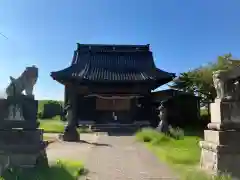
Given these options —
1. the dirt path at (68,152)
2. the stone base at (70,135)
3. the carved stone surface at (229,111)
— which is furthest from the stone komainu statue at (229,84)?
the stone base at (70,135)

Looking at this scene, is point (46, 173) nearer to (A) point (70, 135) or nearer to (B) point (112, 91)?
(A) point (70, 135)

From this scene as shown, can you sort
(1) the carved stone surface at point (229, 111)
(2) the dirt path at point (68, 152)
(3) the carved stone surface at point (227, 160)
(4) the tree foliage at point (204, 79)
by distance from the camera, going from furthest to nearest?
(4) the tree foliage at point (204, 79) < (2) the dirt path at point (68, 152) < (1) the carved stone surface at point (229, 111) < (3) the carved stone surface at point (227, 160)

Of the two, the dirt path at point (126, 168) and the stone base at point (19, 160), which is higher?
the stone base at point (19, 160)

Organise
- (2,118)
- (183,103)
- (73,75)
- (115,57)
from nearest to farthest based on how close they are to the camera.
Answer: (2,118) → (183,103) → (73,75) → (115,57)

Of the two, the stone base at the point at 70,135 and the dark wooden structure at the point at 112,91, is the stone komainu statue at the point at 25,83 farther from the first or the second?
the dark wooden structure at the point at 112,91

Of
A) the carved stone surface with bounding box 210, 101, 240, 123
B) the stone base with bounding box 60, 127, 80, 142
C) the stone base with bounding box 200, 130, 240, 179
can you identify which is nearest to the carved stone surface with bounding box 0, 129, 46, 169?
the stone base with bounding box 200, 130, 240, 179

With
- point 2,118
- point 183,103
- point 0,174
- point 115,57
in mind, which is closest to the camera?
point 0,174

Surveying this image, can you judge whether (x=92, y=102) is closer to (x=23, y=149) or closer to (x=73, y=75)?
(x=73, y=75)

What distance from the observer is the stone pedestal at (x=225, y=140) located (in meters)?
6.25

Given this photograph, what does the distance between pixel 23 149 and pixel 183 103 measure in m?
21.1

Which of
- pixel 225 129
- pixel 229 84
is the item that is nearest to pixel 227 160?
pixel 225 129

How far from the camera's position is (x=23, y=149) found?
6320mm

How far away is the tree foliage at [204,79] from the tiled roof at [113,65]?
2956mm

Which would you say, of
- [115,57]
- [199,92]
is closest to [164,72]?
[199,92]
